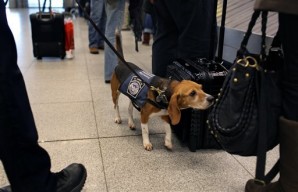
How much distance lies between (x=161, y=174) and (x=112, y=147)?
16.7 inches

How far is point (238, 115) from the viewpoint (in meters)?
1.15

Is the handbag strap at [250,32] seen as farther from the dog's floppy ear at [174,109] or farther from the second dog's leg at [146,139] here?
the second dog's leg at [146,139]

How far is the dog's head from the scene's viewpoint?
1.75 metres

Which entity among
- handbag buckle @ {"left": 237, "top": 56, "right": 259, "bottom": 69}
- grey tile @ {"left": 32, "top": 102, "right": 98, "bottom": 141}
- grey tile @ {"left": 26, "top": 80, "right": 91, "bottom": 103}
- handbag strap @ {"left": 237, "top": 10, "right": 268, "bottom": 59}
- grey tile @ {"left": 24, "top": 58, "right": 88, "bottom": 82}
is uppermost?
handbag strap @ {"left": 237, "top": 10, "right": 268, "bottom": 59}

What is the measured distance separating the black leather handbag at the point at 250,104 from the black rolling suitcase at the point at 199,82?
2.14 feet

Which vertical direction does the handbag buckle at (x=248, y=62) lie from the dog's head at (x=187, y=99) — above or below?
above

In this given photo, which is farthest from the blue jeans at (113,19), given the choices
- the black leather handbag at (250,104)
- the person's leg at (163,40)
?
the black leather handbag at (250,104)

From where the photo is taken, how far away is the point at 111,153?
195 centimetres

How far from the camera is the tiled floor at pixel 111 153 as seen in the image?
5.45 ft

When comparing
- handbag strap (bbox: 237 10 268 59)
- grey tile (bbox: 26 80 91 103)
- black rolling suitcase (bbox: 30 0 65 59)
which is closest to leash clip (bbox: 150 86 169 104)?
handbag strap (bbox: 237 10 268 59)

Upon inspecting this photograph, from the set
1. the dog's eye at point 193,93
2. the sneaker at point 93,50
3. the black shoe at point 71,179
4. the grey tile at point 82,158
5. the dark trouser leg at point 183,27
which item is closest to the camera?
the black shoe at point 71,179

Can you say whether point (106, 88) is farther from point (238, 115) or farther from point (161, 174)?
point (238, 115)

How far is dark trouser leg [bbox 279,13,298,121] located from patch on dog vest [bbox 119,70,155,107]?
92 centimetres

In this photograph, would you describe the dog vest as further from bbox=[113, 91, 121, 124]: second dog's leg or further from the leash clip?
bbox=[113, 91, 121, 124]: second dog's leg
